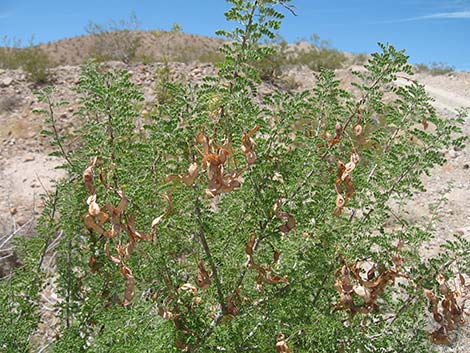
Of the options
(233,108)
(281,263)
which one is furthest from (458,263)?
(233,108)

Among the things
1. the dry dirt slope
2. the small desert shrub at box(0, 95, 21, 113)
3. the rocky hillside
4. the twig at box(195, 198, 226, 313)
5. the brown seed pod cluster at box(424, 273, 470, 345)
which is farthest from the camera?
the rocky hillside

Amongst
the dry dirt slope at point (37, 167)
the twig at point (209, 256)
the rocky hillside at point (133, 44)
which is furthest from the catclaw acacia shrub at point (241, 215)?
the rocky hillside at point (133, 44)

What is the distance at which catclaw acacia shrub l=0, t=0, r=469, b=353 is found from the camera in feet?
6.46

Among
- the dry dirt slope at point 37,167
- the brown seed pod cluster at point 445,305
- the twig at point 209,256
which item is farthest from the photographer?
the dry dirt slope at point 37,167

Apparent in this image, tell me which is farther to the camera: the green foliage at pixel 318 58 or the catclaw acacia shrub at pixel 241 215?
the green foliage at pixel 318 58

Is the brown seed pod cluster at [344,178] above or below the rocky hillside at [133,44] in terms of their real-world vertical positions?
below

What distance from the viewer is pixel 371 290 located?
2.31 meters

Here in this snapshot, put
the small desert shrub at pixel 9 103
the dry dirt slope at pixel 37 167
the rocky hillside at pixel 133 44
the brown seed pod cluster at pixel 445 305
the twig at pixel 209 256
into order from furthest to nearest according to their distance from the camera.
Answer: the rocky hillside at pixel 133 44, the small desert shrub at pixel 9 103, the dry dirt slope at pixel 37 167, the brown seed pod cluster at pixel 445 305, the twig at pixel 209 256

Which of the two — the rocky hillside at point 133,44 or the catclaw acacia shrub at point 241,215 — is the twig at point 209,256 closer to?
the catclaw acacia shrub at point 241,215

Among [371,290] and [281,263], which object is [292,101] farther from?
[371,290]

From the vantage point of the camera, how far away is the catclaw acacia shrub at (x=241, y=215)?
6.46ft

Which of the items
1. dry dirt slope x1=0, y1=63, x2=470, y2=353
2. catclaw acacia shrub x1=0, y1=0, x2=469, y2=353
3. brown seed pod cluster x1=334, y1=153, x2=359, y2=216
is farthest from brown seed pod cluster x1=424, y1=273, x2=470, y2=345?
dry dirt slope x1=0, y1=63, x2=470, y2=353

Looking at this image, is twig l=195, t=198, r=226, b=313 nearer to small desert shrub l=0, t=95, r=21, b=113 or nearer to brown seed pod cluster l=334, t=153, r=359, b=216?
brown seed pod cluster l=334, t=153, r=359, b=216

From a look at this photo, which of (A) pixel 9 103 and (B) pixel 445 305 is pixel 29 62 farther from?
(B) pixel 445 305
